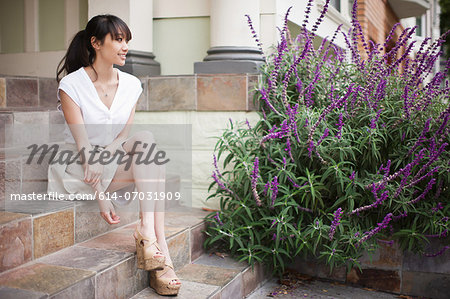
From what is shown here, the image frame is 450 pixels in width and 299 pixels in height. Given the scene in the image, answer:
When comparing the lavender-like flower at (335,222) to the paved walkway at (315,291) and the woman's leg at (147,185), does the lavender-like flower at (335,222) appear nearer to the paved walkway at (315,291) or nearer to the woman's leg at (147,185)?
the paved walkway at (315,291)

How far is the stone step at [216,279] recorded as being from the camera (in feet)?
7.65

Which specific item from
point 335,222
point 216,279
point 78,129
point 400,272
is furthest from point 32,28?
point 400,272

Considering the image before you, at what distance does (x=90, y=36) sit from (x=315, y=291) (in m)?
1.92

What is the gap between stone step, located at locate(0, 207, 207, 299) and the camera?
72.5 inches

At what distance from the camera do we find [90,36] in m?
2.47

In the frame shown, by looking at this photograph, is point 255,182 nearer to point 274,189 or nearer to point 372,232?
point 274,189

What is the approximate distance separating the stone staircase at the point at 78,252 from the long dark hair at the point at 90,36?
0.58 meters

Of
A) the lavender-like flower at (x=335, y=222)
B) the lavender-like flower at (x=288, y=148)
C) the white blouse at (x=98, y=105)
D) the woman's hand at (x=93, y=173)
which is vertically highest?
the white blouse at (x=98, y=105)

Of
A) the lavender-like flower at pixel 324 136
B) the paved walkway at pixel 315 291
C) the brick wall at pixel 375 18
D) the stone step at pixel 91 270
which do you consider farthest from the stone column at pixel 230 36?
the brick wall at pixel 375 18

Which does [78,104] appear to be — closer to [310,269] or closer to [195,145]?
[195,145]

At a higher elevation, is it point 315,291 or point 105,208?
point 105,208

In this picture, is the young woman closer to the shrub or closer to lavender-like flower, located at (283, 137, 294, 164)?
the shrub

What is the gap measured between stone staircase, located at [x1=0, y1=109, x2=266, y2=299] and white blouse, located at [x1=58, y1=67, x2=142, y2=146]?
1.17ft

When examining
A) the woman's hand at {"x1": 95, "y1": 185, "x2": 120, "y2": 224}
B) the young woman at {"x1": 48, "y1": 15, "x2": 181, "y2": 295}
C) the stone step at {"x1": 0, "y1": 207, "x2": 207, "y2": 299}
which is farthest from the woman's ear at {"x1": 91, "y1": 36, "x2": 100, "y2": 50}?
the stone step at {"x1": 0, "y1": 207, "x2": 207, "y2": 299}
